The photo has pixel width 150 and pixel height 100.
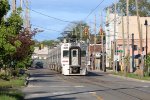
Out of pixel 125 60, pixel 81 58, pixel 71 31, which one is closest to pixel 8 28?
pixel 81 58

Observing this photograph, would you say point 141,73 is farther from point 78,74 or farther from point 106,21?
point 106,21

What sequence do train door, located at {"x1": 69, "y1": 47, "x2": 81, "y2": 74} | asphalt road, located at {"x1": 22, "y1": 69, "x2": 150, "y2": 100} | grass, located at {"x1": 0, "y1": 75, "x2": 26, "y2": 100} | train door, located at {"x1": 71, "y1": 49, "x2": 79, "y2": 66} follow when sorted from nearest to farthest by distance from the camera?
grass, located at {"x1": 0, "y1": 75, "x2": 26, "y2": 100} → asphalt road, located at {"x1": 22, "y1": 69, "x2": 150, "y2": 100} → train door, located at {"x1": 69, "y1": 47, "x2": 81, "y2": 74} → train door, located at {"x1": 71, "y1": 49, "x2": 79, "y2": 66}

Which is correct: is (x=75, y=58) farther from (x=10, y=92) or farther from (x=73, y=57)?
(x=10, y=92)

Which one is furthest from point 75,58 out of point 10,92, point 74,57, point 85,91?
point 10,92

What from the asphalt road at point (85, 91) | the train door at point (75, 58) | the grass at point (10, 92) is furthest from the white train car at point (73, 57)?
the grass at point (10, 92)

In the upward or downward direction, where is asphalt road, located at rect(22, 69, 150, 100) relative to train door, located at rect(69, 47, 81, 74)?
downward

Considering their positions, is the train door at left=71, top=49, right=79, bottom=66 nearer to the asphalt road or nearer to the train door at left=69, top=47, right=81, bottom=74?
the train door at left=69, top=47, right=81, bottom=74

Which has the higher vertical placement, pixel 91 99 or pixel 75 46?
pixel 75 46

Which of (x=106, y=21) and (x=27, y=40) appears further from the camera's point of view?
(x=106, y=21)

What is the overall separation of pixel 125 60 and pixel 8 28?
47.6 meters

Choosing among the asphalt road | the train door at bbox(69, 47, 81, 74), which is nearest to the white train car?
the train door at bbox(69, 47, 81, 74)

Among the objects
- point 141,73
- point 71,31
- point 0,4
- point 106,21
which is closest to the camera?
point 0,4

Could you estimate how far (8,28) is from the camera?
66.2 ft

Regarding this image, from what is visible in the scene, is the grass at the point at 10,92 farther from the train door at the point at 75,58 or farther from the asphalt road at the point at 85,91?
the train door at the point at 75,58
